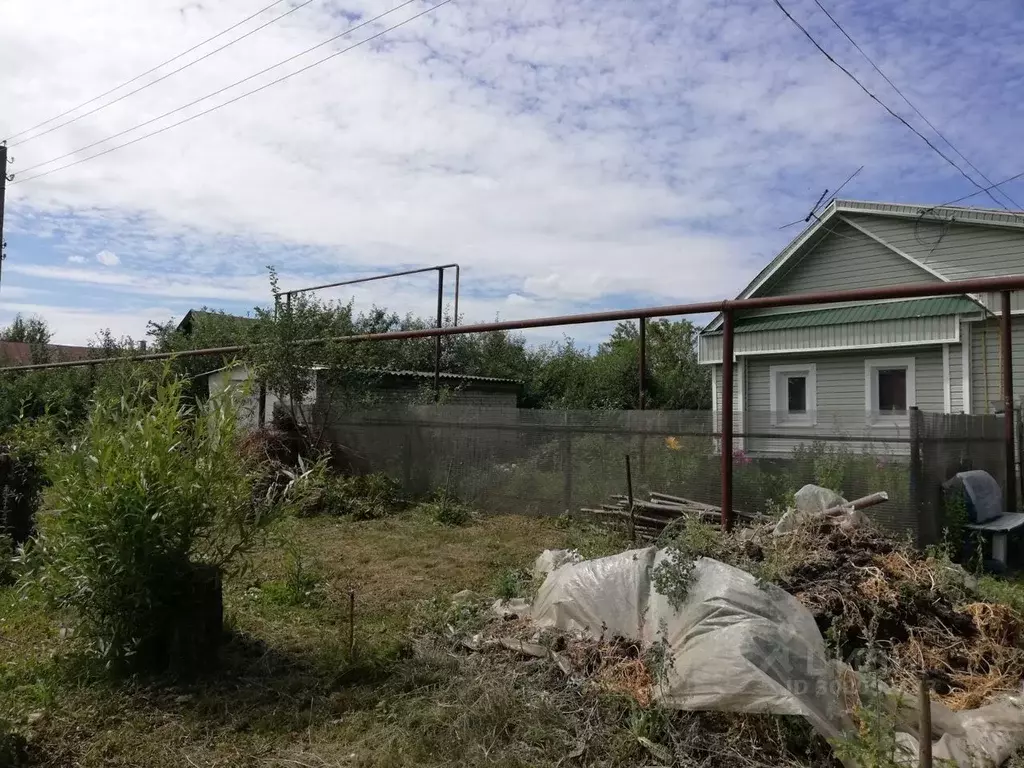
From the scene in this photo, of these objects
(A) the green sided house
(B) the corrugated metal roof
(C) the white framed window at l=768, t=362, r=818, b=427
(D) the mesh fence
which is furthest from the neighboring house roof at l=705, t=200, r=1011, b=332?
(D) the mesh fence

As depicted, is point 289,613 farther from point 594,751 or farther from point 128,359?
point 128,359

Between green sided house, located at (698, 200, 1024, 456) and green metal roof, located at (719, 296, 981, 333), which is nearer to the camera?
green sided house, located at (698, 200, 1024, 456)

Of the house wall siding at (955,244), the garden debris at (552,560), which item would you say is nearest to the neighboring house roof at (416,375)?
the garden debris at (552,560)

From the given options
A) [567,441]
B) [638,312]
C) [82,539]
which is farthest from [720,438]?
[82,539]

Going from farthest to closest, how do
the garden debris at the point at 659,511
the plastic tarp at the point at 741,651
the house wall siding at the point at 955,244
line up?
the house wall siding at the point at 955,244
the garden debris at the point at 659,511
the plastic tarp at the point at 741,651

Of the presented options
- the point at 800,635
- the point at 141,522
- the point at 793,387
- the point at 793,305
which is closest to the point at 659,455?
the point at 793,305

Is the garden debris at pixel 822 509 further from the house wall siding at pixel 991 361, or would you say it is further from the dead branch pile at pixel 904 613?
the house wall siding at pixel 991 361

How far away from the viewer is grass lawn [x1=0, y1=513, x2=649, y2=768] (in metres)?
3.07

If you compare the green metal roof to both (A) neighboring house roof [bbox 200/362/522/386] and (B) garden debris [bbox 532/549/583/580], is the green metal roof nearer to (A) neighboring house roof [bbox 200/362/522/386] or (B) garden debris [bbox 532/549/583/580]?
(A) neighboring house roof [bbox 200/362/522/386]

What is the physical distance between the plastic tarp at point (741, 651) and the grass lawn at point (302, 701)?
13.8 inches

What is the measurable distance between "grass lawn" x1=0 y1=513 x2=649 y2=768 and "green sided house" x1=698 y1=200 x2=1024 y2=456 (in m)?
9.21

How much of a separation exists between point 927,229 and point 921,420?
9.35 m

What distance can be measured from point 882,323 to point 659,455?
7.51m

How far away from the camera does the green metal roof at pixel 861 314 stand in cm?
1180
